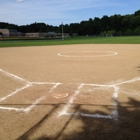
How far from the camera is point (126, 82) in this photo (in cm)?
639

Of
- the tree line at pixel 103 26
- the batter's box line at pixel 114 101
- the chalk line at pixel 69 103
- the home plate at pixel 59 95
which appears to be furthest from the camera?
the tree line at pixel 103 26

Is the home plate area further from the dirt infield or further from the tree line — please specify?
A: the tree line

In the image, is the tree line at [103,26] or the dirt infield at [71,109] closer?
the dirt infield at [71,109]

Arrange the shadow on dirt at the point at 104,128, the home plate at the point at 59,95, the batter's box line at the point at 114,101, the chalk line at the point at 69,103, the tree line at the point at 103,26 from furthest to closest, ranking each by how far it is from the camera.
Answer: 1. the tree line at the point at 103,26
2. the home plate at the point at 59,95
3. the chalk line at the point at 69,103
4. the batter's box line at the point at 114,101
5. the shadow on dirt at the point at 104,128

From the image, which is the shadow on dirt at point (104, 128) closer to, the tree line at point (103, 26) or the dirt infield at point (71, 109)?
the dirt infield at point (71, 109)

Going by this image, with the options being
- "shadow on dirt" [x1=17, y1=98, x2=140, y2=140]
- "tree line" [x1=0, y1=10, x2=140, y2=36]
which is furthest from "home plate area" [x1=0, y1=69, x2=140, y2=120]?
"tree line" [x1=0, y1=10, x2=140, y2=36]

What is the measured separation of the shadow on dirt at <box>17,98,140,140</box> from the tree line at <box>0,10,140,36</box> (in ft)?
309

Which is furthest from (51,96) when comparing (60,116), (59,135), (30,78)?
(30,78)

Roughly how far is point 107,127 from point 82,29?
136448 millimetres

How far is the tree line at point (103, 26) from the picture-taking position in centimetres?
10775

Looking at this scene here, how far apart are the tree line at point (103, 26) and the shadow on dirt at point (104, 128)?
94.2 meters

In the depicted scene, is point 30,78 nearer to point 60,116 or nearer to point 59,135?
point 60,116

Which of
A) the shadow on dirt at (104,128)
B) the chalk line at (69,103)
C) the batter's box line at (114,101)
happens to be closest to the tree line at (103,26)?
the batter's box line at (114,101)

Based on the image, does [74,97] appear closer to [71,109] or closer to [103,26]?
[71,109]
